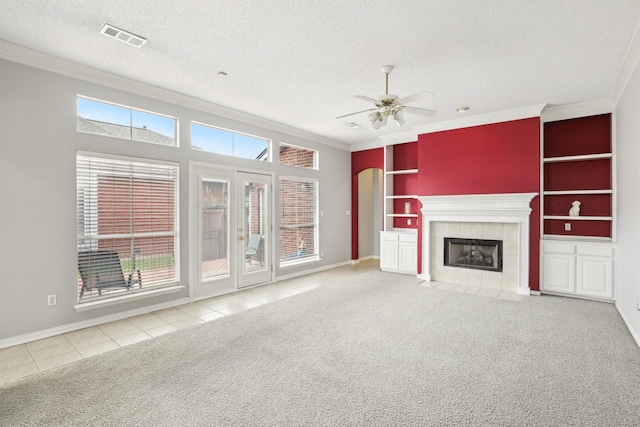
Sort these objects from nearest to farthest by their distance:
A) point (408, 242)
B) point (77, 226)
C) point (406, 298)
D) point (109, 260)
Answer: point (77, 226) < point (109, 260) < point (406, 298) < point (408, 242)

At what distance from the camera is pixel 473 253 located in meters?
5.65

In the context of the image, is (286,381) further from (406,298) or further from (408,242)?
(408,242)

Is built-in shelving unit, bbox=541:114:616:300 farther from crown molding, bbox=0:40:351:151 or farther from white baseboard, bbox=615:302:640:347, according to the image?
crown molding, bbox=0:40:351:151

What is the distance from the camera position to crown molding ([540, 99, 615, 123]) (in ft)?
15.4

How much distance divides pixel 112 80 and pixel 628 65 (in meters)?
5.81

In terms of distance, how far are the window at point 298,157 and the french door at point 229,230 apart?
68cm

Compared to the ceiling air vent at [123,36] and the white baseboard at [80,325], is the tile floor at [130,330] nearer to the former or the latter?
the white baseboard at [80,325]

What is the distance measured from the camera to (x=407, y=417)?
2064 millimetres

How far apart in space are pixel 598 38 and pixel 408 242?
4298 mm

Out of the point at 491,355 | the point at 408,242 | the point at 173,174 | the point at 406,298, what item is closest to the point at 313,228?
the point at 408,242

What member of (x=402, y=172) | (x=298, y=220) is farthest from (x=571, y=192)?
(x=298, y=220)

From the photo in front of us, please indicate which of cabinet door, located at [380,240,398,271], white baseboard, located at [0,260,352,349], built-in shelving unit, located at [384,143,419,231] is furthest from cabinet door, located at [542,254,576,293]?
white baseboard, located at [0,260,352,349]

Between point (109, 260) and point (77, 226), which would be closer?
point (77, 226)

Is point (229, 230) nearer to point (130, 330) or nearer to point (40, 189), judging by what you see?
point (130, 330)
